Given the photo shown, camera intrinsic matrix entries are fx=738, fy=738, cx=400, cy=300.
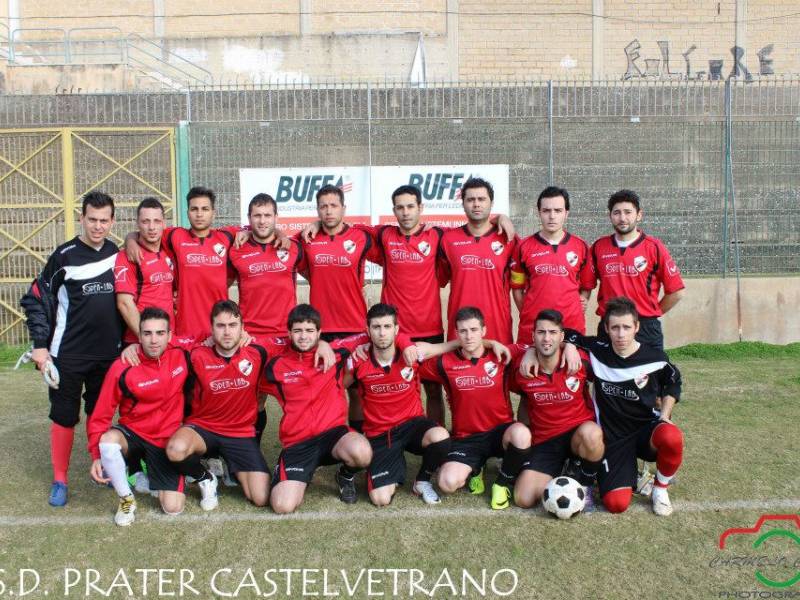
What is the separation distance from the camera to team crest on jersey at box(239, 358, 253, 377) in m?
4.61

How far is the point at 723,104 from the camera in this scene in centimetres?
974

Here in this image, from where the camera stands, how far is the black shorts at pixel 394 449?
14.6ft

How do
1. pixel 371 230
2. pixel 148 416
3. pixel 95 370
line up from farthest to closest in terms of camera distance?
pixel 371 230
pixel 95 370
pixel 148 416

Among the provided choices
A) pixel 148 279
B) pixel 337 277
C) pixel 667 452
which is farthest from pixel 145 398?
pixel 667 452

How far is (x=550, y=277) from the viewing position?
16.6ft

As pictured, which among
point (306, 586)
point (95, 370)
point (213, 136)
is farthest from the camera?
point (213, 136)

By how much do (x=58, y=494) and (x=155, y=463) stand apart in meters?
0.64

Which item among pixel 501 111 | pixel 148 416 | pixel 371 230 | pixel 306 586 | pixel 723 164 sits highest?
pixel 501 111

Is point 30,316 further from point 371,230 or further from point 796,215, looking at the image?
point 796,215

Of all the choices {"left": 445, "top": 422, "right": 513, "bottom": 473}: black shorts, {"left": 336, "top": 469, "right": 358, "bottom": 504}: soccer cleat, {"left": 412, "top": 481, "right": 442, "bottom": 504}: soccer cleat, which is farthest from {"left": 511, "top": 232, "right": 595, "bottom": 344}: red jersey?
{"left": 336, "top": 469, "right": 358, "bottom": 504}: soccer cleat

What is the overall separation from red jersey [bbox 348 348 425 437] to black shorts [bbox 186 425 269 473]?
71cm

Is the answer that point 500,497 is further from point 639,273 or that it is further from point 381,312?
point 639,273

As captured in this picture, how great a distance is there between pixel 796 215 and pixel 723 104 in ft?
5.77

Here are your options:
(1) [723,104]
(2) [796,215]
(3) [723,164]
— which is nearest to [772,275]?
(2) [796,215]
